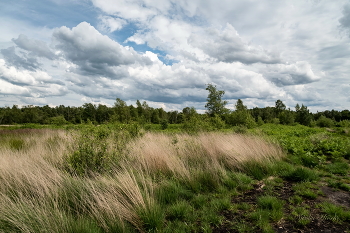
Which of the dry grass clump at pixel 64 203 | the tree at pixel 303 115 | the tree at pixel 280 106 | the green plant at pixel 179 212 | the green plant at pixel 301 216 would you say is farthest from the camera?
the tree at pixel 280 106

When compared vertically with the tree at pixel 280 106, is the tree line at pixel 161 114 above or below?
below

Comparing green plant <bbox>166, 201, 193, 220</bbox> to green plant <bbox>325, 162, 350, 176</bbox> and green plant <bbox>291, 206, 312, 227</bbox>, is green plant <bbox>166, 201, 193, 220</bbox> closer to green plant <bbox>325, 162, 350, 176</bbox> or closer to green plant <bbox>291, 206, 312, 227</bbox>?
green plant <bbox>291, 206, 312, 227</bbox>

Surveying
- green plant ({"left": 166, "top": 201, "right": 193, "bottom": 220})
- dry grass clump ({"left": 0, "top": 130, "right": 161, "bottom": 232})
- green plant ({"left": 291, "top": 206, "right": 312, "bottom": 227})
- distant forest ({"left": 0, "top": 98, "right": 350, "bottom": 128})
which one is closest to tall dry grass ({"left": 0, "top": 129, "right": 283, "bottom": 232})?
dry grass clump ({"left": 0, "top": 130, "right": 161, "bottom": 232})

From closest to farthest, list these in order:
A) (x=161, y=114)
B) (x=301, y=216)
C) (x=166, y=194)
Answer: (x=301, y=216)
(x=166, y=194)
(x=161, y=114)

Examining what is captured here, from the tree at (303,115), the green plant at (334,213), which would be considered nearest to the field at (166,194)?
the green plant at (334,213)

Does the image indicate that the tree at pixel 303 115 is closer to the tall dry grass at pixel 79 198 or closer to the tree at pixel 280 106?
the tree at pixel 280 106

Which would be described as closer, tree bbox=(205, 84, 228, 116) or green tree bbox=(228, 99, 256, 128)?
green tree bbox=(228, 99, 256, 128)

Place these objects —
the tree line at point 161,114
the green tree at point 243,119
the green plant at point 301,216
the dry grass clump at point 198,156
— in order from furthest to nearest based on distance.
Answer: the tree line at point 161,114 < the green tree at point 243,119 < the dry grass clump at point 198,156 < the green plant at point 301,216

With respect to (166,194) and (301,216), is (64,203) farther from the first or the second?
(301,216)

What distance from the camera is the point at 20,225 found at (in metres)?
2.74

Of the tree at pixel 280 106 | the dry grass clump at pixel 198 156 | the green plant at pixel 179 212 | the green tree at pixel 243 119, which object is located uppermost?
the tree at pixel 280 106

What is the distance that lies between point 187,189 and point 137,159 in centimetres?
198

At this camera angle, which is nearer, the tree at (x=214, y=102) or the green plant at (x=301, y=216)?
the green plant at (x=301, y=216)

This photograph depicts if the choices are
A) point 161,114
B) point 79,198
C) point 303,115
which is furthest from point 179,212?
point 161,114
